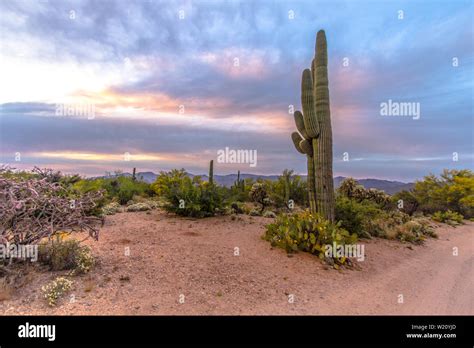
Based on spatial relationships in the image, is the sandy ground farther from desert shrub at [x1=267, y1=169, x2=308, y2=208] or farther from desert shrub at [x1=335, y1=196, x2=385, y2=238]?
desert shrub at [x1=267, y1=169, x2=308, y2=208]

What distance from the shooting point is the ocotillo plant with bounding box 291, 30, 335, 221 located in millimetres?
6578

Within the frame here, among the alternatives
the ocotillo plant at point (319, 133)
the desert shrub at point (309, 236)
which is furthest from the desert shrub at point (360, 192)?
the desert shrub at point (309, 236)

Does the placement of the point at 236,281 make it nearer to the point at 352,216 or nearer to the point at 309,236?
the point at 309,236

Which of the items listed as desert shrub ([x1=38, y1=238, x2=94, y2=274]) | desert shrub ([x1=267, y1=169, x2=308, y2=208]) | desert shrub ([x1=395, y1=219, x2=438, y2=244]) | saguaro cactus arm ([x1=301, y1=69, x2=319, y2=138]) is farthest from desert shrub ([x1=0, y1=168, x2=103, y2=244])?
desert shrub ([x1=267, y1=169, x2=308, y2=208])

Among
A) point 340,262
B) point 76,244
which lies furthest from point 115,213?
point 340,262

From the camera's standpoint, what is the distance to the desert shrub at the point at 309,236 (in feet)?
17.9

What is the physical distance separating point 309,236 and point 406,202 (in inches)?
455

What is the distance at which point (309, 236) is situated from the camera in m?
5.68

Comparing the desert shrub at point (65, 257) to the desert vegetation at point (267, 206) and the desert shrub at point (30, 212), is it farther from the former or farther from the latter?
the desert shrub at point (30, 212)

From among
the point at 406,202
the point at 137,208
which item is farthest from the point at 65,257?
the point at 406,202

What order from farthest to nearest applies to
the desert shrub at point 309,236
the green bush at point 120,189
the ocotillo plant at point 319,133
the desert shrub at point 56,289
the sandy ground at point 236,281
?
the green bush at point 120,189 → the ocotillo plant at point 319,133 → the desert shrub at point 309,236 → the sandy ground at point 236,281 → the desert shrub at point 56,289

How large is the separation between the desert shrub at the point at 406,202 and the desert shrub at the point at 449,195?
646 mm
